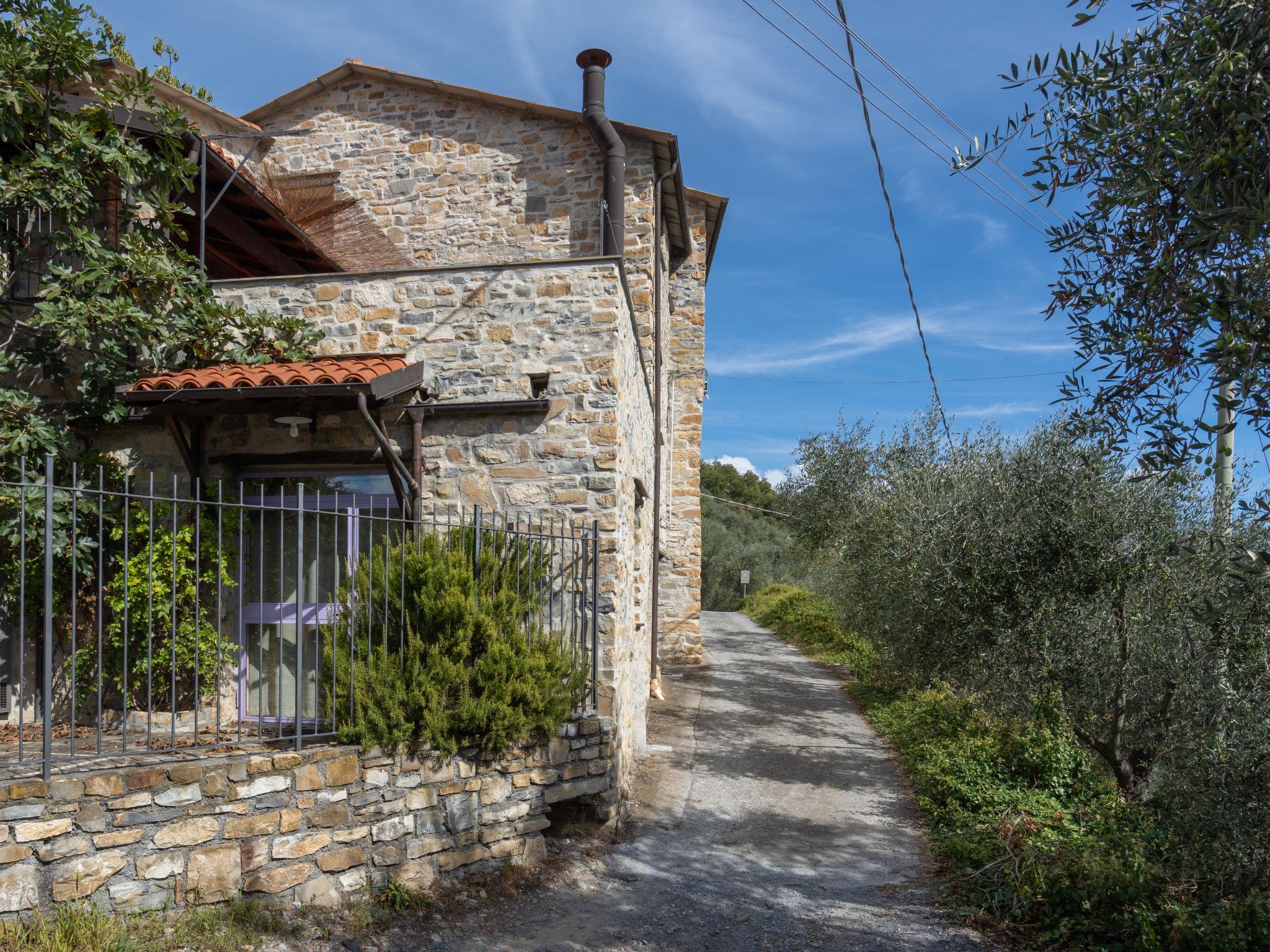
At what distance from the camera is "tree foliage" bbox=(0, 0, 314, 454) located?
19.8ft

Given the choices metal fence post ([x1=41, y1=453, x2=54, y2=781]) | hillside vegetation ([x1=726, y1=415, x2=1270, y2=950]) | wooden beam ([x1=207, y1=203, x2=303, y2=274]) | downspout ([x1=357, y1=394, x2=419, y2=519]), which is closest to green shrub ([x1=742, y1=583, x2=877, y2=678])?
hillside vegetation ([x1=726, y1=415, x2=1270, y2=950])

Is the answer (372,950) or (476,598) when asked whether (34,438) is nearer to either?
(476,598)

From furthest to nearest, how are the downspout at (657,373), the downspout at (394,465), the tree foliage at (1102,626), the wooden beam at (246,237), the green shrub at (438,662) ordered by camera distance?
the downspout at (657,373), the wooden beam at (246,237), the downspout at (394,465), the tree foliage at (1102,626), the green shrub at (438,662)

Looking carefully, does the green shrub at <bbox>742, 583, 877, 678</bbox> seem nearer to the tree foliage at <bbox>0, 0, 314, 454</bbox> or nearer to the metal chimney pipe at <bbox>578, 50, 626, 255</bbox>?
the metal chimney pipe at <bbox>578, 50, 626, 255</bbox>

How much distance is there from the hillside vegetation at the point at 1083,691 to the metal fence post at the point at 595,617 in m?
2.78

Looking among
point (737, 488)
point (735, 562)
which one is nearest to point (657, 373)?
point (735, 562)

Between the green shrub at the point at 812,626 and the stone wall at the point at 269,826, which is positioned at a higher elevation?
the stone wall at the point at 269,826

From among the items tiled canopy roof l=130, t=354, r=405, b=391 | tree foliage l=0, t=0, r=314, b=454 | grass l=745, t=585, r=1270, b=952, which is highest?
tree foliage l=0, t=0, r=314, b=454

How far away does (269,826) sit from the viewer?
4336 mm

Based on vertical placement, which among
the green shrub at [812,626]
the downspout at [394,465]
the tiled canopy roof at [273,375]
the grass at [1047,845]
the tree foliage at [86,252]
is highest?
the tree foliage at [86,252]

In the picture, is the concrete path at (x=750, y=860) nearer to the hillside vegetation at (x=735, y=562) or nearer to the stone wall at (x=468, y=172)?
the stone wall at (x=468, y=172)

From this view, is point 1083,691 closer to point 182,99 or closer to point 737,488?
point 182,99

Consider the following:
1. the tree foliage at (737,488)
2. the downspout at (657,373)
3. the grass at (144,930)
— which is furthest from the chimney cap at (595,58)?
the tree foliage at (737,488)

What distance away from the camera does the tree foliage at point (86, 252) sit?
6031mm
